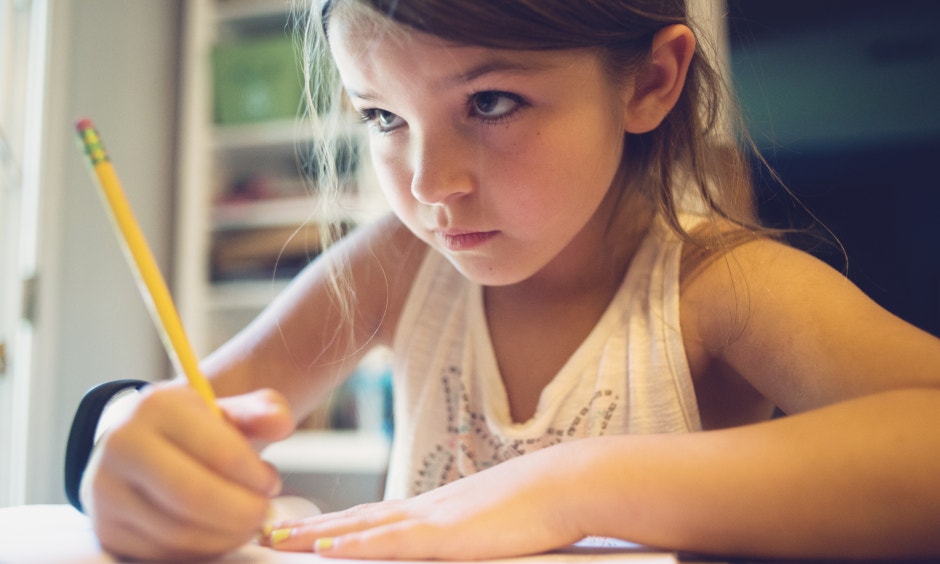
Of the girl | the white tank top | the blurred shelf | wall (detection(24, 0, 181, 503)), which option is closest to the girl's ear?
the girl

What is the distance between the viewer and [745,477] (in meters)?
0.35

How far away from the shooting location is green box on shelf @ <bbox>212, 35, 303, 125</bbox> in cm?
170

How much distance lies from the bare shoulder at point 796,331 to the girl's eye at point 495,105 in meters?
0.22

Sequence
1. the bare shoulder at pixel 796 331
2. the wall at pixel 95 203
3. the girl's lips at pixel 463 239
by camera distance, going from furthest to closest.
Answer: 1. the wall at pixel 95 203
2. the girl's lips at pixel 463 239
3. the bare shoulder at pixel 796 331

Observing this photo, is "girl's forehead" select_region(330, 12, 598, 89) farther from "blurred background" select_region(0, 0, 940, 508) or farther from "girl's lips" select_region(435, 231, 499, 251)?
"blurred background" select_region(0, 0, 940, 508)

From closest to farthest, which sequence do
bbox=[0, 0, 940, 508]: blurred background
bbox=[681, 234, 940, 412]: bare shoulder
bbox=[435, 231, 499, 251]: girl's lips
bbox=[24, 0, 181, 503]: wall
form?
bbox=[681, 234, 940, 412]: bare shoulder → bbox=[435, 231, 499, 251]: girl's lips → bbox=[0, 0, 940, 508]: blurred background → bbox=[24, 0, 181, 503]: wall

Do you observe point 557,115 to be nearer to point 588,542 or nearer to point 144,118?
point 588,542

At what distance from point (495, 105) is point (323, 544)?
0.29 metres

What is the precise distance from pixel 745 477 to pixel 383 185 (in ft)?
1.12

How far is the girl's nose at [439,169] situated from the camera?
1.54 ft

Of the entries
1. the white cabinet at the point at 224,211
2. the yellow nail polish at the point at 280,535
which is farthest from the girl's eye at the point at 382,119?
the white cabinet at the point at 224,211

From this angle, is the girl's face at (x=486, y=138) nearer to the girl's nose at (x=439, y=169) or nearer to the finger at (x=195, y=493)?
the girl's nose at (x=439, y=169)

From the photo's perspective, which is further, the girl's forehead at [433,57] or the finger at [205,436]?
the girl's forehead at [433,57]

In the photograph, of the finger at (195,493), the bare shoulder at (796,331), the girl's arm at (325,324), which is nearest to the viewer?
the finger at (195,493)
